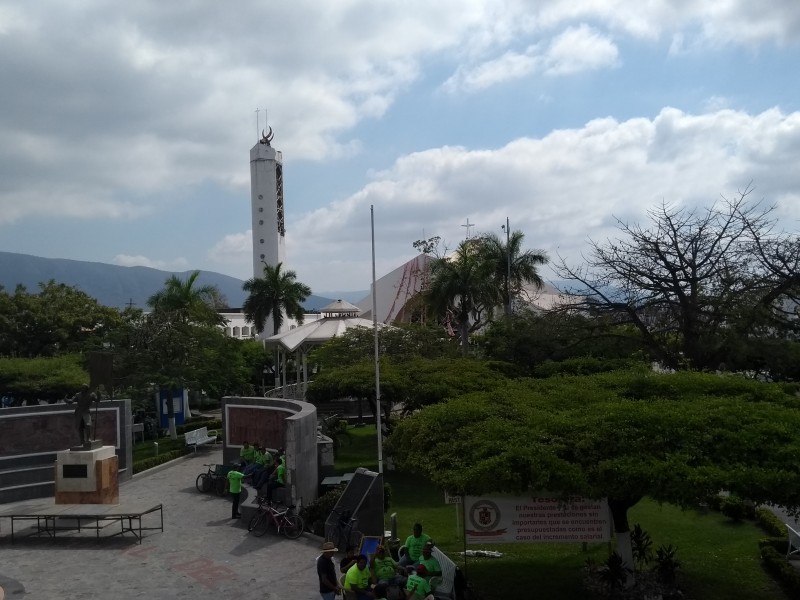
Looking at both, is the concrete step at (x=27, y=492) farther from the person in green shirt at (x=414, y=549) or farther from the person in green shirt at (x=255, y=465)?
the person in green shirt at (x=414, y=549)

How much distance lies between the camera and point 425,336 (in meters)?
33.4

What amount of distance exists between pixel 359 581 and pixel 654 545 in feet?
24.7

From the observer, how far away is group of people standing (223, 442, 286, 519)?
16.6m

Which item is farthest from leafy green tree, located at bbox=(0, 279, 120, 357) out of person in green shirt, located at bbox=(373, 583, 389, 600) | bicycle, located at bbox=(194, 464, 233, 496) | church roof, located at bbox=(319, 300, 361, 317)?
person in green shirt, located at bbox=(373, 583, 389, 600)

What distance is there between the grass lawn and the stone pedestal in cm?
714

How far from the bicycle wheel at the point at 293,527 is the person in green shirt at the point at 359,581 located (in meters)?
5.30

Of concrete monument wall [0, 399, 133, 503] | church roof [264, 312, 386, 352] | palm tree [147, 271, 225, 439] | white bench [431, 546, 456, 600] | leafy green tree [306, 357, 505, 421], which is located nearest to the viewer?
white bench [431, 546, 456, 600]

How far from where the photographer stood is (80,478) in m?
17.2

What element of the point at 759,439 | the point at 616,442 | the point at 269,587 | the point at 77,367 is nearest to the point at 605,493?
the point at 616,442

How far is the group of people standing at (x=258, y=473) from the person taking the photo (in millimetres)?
16641

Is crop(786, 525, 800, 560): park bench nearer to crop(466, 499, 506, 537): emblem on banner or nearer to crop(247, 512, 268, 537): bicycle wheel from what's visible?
crop(466, 499, 506, 537): emblem on banner

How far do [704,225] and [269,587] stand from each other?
18343 mm

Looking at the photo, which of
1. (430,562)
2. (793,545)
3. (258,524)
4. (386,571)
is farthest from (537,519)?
(258,524)

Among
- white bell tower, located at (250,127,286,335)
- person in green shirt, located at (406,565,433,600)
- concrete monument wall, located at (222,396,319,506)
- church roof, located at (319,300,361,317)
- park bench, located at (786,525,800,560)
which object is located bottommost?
park bench, located at (786,525,800,560)
